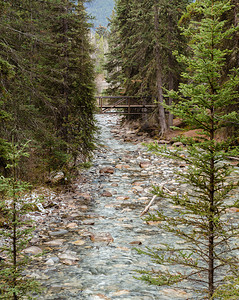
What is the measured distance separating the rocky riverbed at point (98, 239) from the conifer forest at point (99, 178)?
3 cm

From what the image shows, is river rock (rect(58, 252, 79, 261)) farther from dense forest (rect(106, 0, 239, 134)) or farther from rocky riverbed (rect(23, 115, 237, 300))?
dense forest (rect(106, 0, 239, 134))

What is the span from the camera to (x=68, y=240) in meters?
6.59

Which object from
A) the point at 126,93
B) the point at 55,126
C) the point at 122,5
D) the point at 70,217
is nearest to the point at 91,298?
the point at 70,217

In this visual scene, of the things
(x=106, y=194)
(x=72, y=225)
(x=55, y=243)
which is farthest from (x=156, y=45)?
(x=55, y=243)

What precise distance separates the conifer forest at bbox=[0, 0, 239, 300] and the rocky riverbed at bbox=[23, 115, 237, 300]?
3 cm

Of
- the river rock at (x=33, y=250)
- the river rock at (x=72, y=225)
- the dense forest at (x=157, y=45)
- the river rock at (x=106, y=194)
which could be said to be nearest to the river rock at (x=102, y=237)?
the river rock at (x=72, y=225)

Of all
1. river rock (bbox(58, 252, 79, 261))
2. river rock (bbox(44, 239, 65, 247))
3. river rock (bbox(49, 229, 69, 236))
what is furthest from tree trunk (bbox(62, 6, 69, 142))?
river rock (bbox(58, 252, 79, 261))

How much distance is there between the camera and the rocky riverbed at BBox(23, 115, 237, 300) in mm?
4742

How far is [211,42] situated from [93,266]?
4618mm

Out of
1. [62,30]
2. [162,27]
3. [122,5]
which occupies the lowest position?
[62,30]

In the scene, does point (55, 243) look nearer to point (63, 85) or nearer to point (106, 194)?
point (106, 194)

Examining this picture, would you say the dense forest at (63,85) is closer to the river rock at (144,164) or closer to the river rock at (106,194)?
the river rock at (106,194)

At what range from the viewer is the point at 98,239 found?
6680 mm

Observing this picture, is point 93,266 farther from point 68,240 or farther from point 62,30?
point 62,30
